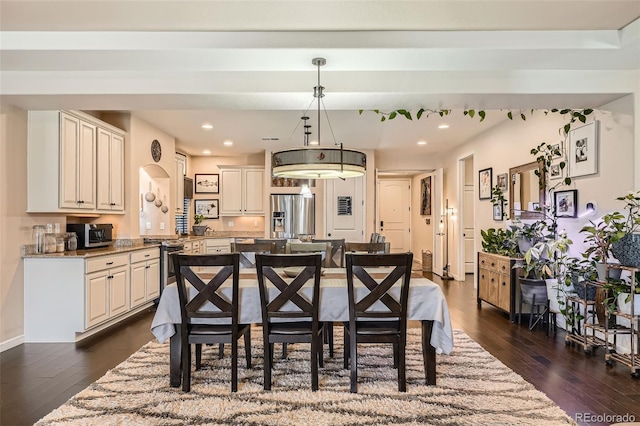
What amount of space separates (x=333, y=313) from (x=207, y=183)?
20.8 feet

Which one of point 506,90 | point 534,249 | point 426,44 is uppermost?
point 426,44

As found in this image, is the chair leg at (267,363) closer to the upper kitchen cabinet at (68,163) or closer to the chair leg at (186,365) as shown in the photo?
the chair leg at (186,365)

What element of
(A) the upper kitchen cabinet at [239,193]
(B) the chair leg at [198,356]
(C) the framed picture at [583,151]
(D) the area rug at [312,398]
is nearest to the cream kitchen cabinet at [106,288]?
(D) the area rug at [312,398]

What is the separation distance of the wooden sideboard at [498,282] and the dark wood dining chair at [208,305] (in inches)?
130

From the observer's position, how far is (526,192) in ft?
16.3

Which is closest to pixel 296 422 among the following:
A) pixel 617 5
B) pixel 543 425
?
pixel 543 425

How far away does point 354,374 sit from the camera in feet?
8.57

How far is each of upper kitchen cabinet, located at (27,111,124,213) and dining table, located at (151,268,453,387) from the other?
2.20m

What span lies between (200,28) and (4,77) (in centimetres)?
194

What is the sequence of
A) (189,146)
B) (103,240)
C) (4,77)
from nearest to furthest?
(4,77), (103,240), (189,146)

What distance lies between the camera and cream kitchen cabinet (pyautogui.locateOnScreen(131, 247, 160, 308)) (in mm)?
4656

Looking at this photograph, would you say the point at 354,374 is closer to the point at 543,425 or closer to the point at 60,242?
the point at 543,425

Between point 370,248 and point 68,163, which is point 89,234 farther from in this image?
point 370,248

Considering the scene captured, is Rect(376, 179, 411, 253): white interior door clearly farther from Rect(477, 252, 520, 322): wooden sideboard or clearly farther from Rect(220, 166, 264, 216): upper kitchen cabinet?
Rect(477, 252, 520, 322): wooden sideboard
